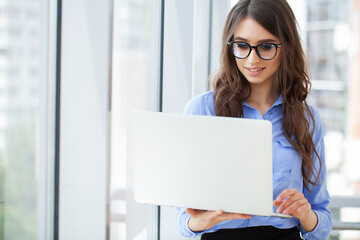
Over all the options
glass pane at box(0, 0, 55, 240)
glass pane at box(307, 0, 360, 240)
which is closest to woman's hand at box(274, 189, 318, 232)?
glass pane at box(0, 0, 55, 240)

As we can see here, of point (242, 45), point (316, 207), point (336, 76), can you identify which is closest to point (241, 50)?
point (242, 45)

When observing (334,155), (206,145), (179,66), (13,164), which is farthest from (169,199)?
(334,155)

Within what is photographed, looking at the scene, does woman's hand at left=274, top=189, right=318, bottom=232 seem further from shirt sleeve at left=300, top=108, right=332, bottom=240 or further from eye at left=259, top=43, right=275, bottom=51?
eye at left=259, top=43, right=275, bottom=51

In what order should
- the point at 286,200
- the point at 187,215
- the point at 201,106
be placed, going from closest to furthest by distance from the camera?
the point at 286,200 → the point at 187,215 → the point at 201,106

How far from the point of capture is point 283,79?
1421 mm

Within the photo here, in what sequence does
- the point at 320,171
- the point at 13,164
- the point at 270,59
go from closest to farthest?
the point at 13,164 < the point at 270,59 < the point at 320,171

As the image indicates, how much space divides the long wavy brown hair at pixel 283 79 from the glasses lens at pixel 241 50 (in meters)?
0.06

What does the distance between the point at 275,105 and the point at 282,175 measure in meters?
0.25

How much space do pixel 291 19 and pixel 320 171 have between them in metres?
0.51

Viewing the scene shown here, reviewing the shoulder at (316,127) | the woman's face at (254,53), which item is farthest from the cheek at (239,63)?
the shoulder at (316,127)

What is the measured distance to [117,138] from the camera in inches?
52.7

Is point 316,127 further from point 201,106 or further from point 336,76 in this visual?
point 336,76

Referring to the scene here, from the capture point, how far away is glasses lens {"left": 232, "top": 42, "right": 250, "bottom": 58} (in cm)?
130

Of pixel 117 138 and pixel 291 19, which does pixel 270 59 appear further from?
pixel 117 138
